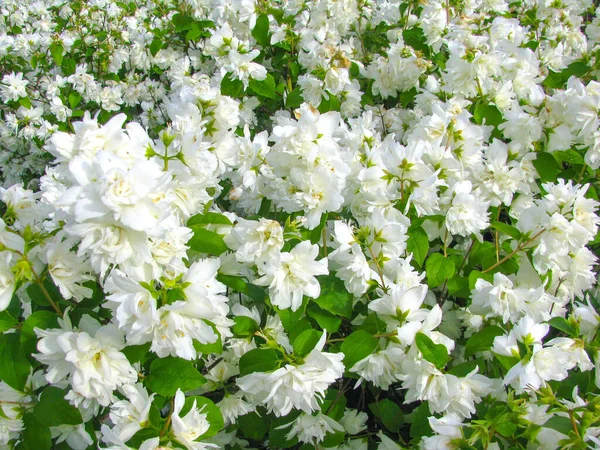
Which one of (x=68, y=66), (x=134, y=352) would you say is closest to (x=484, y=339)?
(x=134, y=352)

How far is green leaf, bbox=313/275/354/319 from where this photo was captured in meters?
1.62

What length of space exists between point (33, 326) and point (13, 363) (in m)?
0.12

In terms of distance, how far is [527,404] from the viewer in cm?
140

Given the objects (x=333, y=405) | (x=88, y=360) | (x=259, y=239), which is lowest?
(x=333, y=405)

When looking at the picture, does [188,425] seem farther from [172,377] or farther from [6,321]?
[6,321]

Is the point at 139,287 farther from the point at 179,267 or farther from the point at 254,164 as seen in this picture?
the point at 254,164

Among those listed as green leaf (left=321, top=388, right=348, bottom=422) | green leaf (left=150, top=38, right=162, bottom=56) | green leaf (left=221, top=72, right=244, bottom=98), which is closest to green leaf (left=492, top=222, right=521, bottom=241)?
green leaf (left=321, top=388, right=348, bottom=422)

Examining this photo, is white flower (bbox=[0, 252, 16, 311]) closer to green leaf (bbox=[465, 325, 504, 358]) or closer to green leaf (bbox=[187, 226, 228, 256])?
green leaf (bbox=[187, 226, 228, 256])

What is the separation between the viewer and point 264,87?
2662 mm

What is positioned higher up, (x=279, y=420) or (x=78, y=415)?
Answer: (x=78, y=415)

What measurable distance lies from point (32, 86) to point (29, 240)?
3.86 meters

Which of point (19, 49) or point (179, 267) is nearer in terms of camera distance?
point (179, 267)

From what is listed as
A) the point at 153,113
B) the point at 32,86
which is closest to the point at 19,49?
the point at 32,86

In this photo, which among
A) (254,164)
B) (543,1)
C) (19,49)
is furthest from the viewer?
(19,49)
